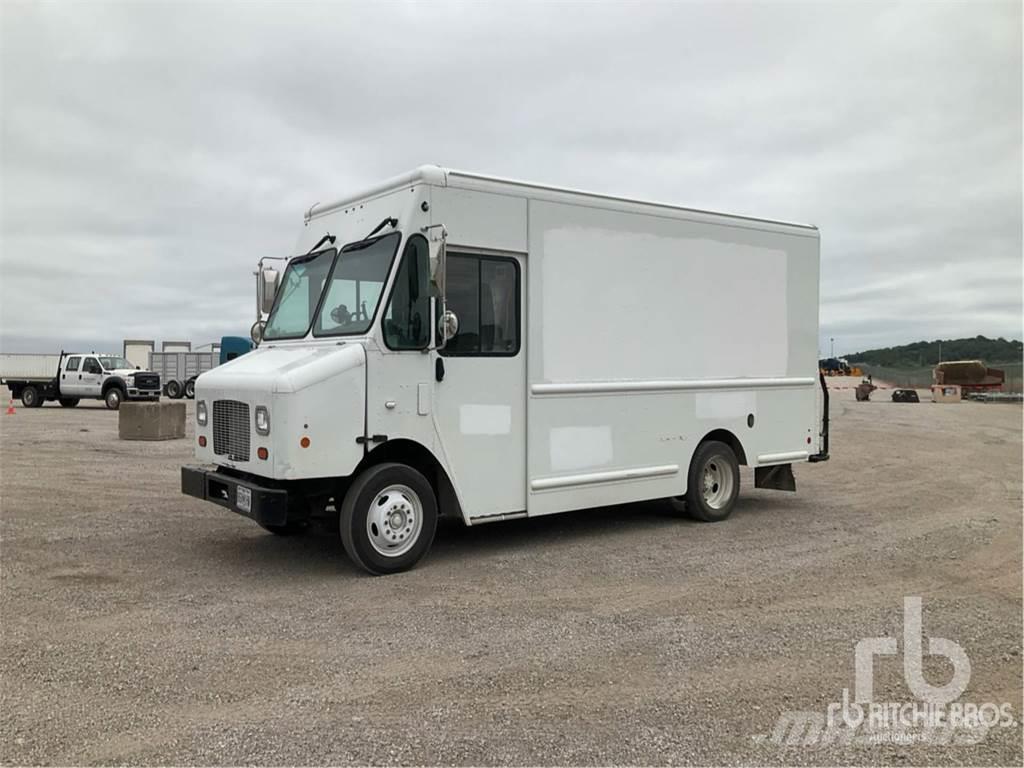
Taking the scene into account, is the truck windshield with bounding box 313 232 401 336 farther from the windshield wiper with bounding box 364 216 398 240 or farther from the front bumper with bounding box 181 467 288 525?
the front bumper with bounding box 181 467 288 525

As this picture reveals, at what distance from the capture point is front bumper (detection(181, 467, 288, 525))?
6.29 meters

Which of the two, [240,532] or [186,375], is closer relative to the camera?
[240,532]

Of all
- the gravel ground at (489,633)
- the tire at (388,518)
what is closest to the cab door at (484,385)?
the tire at (388,518)

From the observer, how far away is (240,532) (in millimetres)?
8398

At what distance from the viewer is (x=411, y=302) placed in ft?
22.3

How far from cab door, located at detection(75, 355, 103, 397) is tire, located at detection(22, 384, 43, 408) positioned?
195 centimetres

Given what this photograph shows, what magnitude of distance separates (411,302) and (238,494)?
2.09 metres

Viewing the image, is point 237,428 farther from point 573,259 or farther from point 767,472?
point 767,472

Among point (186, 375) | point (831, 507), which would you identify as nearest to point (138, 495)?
point (831, 507)

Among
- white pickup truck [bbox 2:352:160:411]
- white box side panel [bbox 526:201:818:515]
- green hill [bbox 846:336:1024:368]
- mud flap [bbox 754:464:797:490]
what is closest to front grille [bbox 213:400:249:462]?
white box side panel [bbox 526:201:818:515]

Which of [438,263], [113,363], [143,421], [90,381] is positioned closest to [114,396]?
[90,381]

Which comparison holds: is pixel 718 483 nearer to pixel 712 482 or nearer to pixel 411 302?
pixel 712 482

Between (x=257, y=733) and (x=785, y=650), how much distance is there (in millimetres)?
3083

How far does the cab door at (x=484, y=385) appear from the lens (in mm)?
7062
